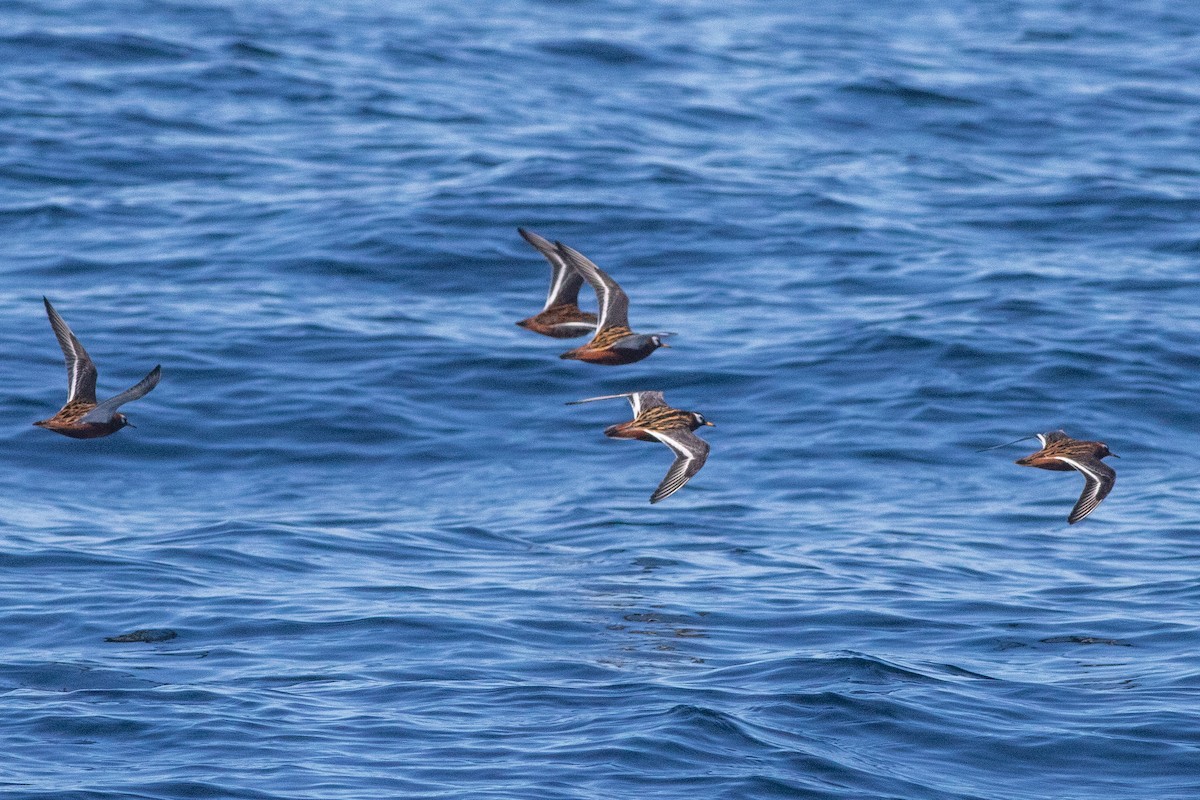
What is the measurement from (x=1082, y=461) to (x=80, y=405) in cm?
685

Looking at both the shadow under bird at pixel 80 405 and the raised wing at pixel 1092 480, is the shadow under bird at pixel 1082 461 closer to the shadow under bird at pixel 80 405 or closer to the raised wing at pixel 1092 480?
the raised wing at pixel 1092 480

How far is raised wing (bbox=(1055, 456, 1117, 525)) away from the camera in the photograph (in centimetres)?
1171

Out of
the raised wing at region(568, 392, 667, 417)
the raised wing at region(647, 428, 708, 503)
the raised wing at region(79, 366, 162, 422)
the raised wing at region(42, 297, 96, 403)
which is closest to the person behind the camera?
the raised wing at region(79, 366, 162, 422)

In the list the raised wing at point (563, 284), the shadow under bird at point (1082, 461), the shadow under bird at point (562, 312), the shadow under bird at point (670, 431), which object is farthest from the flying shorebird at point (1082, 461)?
the raised wing at point (563, 284)

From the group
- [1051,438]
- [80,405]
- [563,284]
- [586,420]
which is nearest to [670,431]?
[563,284]

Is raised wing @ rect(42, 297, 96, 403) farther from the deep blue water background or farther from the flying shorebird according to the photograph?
the flying shorebird

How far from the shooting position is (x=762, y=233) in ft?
71.2

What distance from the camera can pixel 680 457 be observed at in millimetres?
11359

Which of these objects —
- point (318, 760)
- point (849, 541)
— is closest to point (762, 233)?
point (849, 541)

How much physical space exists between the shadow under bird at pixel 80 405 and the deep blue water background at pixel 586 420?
1.59 m

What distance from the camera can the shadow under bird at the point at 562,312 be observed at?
42.7 feet

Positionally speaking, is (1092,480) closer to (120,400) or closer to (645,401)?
(645,401)

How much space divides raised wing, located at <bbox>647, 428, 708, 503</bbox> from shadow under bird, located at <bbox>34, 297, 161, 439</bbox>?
322 cm

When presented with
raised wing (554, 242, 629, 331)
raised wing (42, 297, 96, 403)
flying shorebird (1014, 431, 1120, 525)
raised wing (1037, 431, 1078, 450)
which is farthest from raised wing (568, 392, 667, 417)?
raised wing (42, 297, 96, 403)
